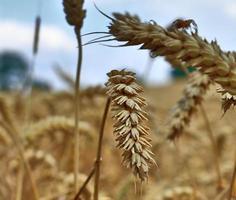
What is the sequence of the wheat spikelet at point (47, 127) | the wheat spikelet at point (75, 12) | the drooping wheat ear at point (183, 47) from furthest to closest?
the wheat spikelet at point (47, 127) → the wheat spikelet at point (75, 12) → the drooping wheat ear at point (183, 47)

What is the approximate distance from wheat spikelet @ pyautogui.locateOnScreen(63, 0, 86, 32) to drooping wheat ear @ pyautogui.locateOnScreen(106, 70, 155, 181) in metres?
0.27

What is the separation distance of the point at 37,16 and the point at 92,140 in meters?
0.73

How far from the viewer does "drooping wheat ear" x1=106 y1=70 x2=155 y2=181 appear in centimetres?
65

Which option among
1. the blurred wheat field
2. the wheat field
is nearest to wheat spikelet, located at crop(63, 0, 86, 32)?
the wheat field

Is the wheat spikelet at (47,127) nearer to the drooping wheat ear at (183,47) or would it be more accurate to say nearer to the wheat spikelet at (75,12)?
the wheat spikelet at (75,12)

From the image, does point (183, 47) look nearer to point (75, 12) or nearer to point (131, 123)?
point (131, 123)

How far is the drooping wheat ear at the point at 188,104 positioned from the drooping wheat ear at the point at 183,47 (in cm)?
58

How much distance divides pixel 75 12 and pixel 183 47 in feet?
1.19

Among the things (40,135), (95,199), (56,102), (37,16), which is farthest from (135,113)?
(56,102)

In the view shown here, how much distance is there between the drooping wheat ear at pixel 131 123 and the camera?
0.65 m

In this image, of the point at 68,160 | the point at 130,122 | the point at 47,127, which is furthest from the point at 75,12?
the point at 68,160

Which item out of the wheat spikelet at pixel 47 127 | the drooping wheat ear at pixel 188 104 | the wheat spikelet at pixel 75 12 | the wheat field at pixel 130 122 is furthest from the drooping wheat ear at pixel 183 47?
the wheat spikelet at pixel 47 127

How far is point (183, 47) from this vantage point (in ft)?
2.10

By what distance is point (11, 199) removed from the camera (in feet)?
5.10
